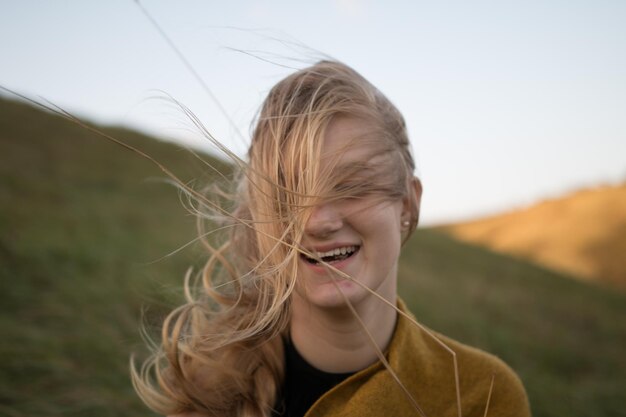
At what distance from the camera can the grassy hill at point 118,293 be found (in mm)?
3113

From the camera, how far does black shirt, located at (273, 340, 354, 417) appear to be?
1608 mm

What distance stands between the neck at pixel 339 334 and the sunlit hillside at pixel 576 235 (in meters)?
16.0

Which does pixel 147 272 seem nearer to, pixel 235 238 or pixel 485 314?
pixel 235 238

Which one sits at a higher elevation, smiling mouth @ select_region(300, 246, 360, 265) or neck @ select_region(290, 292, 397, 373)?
smiling mouth @ select_region(300, 246, 360, 265)

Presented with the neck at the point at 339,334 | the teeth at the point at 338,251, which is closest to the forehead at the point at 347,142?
the teeth at the point at 338,251

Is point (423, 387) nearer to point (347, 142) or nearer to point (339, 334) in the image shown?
point (339, 334)

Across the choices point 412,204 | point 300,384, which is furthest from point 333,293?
point 412,204

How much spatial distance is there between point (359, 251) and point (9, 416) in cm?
226

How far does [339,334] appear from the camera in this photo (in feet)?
5.19

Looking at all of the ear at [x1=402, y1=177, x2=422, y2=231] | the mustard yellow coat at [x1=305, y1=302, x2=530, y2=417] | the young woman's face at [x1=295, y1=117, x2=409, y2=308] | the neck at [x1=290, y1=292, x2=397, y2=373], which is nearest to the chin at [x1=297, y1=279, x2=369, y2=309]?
the young woman's face at [x1=295, y1=117, x2=409, y2=308]

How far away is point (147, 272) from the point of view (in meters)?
5.16

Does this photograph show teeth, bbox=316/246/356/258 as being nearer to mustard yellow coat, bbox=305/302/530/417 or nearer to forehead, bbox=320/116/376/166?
forehead, bbox=320/116/376/166

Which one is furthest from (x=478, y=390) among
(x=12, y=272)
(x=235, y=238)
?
(x=12, y=272)

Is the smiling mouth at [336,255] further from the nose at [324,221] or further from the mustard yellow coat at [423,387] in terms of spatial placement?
the mustard yellow coat at [423,387]
